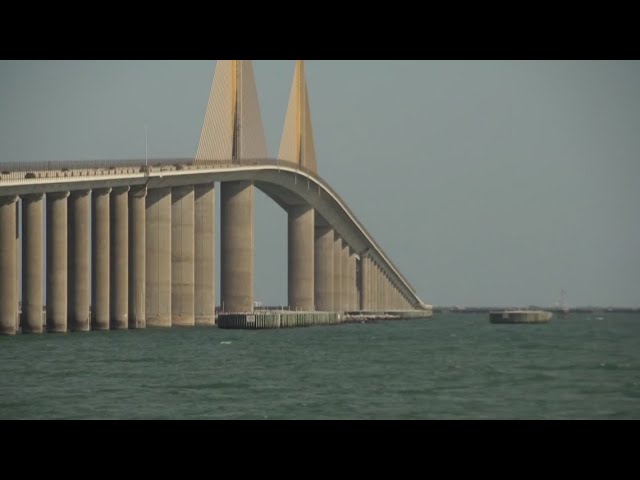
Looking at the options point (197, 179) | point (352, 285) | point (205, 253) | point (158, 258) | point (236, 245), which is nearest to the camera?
point (158, 258)

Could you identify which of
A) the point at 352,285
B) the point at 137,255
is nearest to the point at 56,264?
the point at 137,255

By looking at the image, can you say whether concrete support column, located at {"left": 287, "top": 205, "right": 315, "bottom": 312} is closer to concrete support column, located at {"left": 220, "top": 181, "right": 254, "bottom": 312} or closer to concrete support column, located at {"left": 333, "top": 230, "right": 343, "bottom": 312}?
concrete support column, located at {"left": 333, "top": 230, "right": 343, "bottom": 312}

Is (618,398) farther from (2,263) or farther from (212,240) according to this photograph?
(212,240)

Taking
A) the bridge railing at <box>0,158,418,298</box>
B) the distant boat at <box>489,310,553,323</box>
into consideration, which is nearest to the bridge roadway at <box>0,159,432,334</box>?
the bridge railing at <box>0,158,418,298</box>

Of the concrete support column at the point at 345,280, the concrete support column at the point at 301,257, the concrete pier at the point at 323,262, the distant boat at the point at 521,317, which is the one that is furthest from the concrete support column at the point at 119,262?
the distant boat at the point at 521,317

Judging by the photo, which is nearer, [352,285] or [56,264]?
[56,264]

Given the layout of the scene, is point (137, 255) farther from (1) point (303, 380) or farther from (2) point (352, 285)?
(2) point (352, 285)
